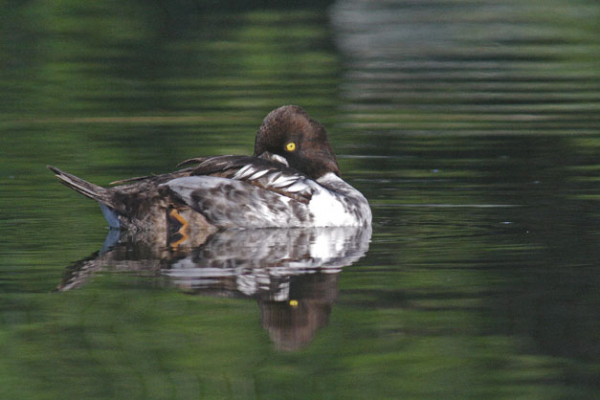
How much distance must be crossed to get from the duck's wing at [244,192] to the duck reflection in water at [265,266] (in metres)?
0.12

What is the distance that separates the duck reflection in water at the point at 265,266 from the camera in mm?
7520

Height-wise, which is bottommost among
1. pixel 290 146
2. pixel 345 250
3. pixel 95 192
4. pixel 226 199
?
pixel 345 250

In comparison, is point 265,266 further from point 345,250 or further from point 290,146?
point 290,146

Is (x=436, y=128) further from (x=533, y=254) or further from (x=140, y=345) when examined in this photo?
(x=140, y=345)

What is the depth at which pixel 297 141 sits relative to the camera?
11508 mm

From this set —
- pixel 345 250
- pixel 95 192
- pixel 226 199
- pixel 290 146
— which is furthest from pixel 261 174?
pixel 95 192

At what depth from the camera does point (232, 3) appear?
3941cm

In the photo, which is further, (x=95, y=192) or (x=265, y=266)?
(x=95, y=192)

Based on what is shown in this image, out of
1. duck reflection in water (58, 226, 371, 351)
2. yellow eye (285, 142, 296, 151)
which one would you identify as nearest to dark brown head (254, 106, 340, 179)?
yellow eye (285, 142, 296, 151)

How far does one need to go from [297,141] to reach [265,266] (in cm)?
270

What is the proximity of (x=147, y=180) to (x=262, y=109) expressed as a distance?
8.35 m

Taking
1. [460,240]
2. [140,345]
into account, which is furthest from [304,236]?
[140,345]

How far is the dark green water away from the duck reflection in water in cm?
3

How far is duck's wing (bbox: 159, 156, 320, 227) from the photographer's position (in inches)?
410
